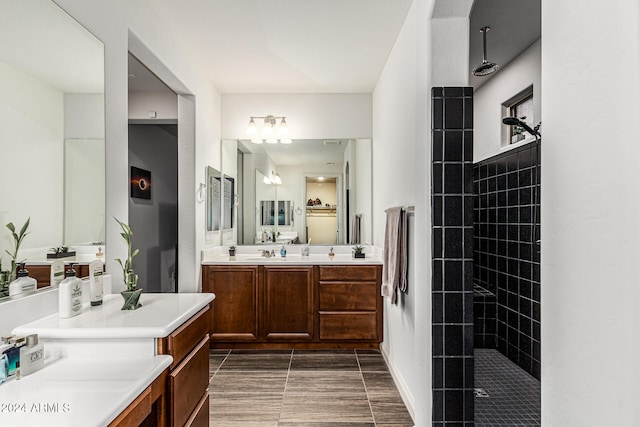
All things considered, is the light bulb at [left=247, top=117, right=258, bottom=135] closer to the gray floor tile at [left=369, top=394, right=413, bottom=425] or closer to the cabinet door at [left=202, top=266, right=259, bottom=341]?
the cabinet door at [left=202, top=266, right=259, bottom=341]

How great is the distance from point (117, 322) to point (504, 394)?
2571 millimetres

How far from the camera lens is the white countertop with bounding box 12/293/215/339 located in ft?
4.38

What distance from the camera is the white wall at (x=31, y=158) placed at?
4.40ft

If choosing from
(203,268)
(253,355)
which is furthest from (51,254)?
(253,355)

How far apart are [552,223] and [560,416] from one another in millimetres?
420

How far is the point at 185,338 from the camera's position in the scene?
1574mm

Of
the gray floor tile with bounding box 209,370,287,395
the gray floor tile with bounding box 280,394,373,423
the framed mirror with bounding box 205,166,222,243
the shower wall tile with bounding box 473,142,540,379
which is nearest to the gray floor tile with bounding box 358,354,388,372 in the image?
the gray floor tile with bounding box 280,394,373,423

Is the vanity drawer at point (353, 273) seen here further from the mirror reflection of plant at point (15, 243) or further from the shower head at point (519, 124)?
the mirror reflection of plant at point (15, 243)

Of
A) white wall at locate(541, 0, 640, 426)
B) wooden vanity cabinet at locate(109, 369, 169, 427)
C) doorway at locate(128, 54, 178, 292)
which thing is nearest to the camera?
white wall at locate(541, 0, 640, 426)

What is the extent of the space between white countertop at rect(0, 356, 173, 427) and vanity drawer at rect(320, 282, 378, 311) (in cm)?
240

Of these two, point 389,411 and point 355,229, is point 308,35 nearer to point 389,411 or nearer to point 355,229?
point 355,229

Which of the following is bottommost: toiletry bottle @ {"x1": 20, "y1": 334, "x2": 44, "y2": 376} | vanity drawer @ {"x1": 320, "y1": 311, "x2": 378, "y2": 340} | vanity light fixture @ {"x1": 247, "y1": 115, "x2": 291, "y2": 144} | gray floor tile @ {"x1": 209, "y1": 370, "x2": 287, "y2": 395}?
gray floor tile @ {"x1": 209, "y1": 370, "x2": 287, "y2": 395}

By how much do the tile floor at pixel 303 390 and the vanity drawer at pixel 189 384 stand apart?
78 centimetres

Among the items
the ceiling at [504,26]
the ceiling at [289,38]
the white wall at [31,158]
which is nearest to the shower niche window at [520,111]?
the ceiling at [504,26]
